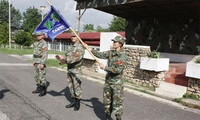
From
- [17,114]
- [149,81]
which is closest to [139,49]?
[149,81]

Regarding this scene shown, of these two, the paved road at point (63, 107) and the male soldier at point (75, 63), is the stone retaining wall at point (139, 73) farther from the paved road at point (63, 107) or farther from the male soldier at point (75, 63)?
the male soldier at point (75, 63)

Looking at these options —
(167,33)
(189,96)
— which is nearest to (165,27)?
(167,33)

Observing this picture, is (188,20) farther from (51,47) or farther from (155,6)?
(51,47)

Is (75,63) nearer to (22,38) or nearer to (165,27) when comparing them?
(165,27)

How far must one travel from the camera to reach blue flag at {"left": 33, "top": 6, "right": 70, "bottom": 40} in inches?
186

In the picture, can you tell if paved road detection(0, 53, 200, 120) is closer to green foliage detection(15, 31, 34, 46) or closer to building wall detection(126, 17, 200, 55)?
building wall detection(126, 17, 200, 55)

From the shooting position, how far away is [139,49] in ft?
27.7

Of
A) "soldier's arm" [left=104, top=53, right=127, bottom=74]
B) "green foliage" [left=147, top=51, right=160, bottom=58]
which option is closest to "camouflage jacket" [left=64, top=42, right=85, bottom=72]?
"soldier's arm" [left=104, top=53, right=127, bottom=74]

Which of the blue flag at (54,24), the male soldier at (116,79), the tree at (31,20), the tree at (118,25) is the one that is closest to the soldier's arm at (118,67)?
the male soldier at (116,79)

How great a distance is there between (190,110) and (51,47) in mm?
36037

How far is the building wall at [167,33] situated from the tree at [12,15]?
213 ft

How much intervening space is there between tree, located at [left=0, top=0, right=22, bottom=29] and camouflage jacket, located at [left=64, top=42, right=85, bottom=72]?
232 ft

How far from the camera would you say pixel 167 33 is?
1177 cm

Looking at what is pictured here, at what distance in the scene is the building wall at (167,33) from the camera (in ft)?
34.9
